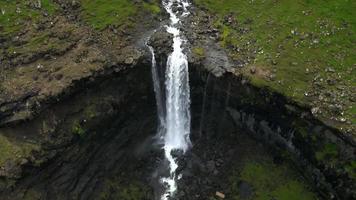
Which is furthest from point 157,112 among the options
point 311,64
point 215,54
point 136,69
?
point 311,64

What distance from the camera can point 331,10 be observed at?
4047cm

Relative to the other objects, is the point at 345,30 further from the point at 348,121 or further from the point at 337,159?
the point at 337,159

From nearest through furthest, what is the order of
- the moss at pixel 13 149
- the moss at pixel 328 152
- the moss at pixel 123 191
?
the moss at pixel 13 149 < the moss at pixel 328 152 < the moss at pixel 123 191

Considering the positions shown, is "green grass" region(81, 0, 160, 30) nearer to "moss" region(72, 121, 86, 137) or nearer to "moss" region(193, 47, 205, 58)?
"moss" region(193, 47, 205, 58)

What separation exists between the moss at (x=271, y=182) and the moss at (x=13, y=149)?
1594 centimetres

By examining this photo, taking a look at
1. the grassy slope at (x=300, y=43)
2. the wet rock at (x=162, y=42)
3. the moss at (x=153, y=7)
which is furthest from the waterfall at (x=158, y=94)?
the grassy slope at (x=300, y=43)

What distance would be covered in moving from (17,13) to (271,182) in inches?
1037

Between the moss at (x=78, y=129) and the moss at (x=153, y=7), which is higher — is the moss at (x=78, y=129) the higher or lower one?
the lower one

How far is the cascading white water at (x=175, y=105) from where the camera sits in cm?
3766

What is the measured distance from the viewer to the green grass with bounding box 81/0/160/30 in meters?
40.6

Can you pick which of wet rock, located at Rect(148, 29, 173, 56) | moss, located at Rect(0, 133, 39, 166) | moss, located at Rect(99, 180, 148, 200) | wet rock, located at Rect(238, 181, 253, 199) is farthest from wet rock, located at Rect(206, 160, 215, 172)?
moss, located at Rect(0, 133, 39, 166)

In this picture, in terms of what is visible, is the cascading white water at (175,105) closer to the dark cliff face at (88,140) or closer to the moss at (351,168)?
the dark cliff face at (88,140)

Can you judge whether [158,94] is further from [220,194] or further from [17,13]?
[17,13]

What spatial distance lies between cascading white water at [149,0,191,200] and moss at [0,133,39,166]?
11093mm
